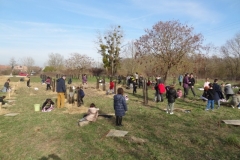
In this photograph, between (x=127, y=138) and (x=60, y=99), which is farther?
(x=60, y=99)

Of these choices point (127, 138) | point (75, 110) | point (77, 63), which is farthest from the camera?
point (77, 63)

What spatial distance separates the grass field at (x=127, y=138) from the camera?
5.41 meters

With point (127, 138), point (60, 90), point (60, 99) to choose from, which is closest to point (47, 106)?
point (60, 99)

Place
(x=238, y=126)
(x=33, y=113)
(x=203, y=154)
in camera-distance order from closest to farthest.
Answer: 1. (x=203, y=154)
2. (x=238, y=126)
3. (x=33, y=113)

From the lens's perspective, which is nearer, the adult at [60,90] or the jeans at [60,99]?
the adult at [60,90]

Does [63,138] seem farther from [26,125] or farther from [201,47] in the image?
[201,47]

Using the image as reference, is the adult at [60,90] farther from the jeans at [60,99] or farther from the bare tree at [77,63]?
the bare tree at [77,63]

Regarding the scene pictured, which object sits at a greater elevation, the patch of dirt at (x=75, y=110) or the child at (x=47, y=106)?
the child at (x=47, y=106)

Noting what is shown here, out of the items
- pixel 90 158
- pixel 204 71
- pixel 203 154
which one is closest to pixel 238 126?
pixel 203 154

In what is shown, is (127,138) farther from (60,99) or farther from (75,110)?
(60,99)

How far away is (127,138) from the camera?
6359mm

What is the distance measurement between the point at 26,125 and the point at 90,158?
4233mm

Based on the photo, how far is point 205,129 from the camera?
23.3 ft

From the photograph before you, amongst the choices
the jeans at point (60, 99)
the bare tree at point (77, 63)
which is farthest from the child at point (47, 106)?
the bare tree at point (77, 63)
